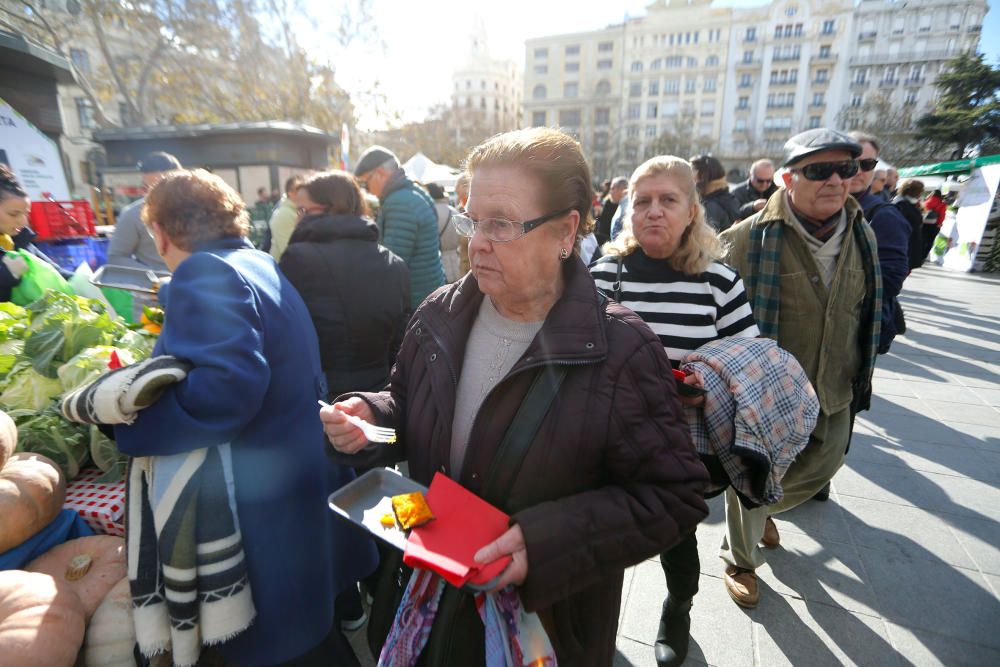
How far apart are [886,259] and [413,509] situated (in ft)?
11.6

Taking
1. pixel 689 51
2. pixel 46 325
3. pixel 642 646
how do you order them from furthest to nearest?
pixel 689 51, pixel 46 325, pixel 642 646

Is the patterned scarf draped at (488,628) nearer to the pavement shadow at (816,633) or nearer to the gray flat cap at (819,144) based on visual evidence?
the pavement shadow at (816,633)

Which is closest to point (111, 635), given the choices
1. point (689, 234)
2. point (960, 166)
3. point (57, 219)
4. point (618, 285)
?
point (618, 285)

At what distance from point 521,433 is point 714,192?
4.78 metres

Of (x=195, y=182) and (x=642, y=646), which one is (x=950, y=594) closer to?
(x=642, y=646)

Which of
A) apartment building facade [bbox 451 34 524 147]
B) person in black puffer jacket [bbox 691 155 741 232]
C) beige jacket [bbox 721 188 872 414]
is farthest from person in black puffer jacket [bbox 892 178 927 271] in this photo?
apartment building facade [bbox 451 34 524 147]

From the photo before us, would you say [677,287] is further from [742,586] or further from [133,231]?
[133,231]

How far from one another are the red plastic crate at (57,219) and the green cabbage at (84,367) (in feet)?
11.8

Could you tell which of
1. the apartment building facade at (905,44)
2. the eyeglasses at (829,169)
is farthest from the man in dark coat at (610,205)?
the apartment building facade at (905,44)

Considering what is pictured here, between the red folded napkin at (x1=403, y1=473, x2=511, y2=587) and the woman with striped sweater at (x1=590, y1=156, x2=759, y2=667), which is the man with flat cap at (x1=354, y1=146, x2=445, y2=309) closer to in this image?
the woman with striped sweater at (x1=590, y1=156, x2=759, y2=667)

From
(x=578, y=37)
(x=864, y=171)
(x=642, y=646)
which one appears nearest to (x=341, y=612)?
(x=642, y=646)

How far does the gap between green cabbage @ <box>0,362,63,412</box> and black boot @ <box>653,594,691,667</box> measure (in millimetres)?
3151

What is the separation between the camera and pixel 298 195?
3.12 metres

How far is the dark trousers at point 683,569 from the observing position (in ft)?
7.30
